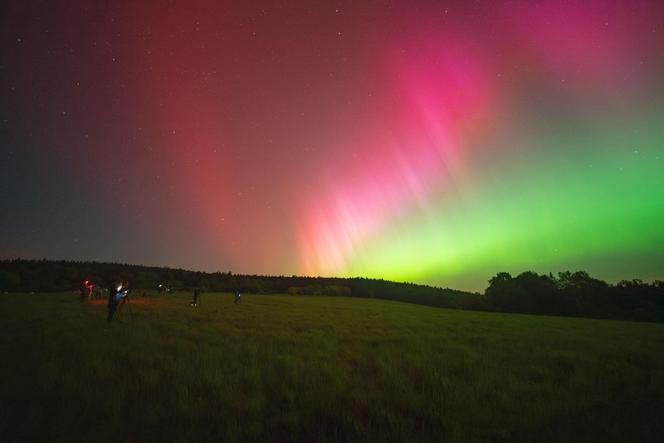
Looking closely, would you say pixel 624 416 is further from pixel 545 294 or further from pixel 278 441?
pixel 545 294

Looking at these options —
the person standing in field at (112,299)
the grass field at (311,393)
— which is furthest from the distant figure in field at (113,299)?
the grass field at (311,393)

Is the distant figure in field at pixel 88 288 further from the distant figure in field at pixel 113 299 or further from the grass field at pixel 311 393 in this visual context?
the grass field at pixel 311 393

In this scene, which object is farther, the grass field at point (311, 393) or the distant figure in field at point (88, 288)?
the distant figure in field at point (88, 288)

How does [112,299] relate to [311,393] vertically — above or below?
above

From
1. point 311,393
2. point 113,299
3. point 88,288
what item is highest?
point 113,299

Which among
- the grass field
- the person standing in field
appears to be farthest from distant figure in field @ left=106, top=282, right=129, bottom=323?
the grass field

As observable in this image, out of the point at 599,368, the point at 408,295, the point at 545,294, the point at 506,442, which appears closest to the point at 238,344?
the point at 506,442

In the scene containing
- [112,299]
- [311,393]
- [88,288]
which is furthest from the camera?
[88,288]

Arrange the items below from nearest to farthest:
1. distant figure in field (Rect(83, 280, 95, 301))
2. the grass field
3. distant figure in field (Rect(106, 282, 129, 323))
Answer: the grass field
distant figure in field (Rect(106, 282, 129, 323))
distant figure in field (Rect(83, 280, 95, 301))

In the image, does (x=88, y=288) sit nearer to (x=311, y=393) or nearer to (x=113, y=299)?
(x=113, y=299)

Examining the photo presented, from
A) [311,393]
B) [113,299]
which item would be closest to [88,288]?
[113,299]

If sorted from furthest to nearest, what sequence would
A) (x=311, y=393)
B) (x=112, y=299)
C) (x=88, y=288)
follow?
(x=88, y=288) → (x=112, y=299) → (x=311, y=393)

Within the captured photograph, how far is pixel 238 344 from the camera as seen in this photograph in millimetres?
11508

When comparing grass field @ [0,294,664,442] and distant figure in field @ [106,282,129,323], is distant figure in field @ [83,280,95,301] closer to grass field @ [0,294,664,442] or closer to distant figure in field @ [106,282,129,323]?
distant figure in field @ [106,282,129,323]
